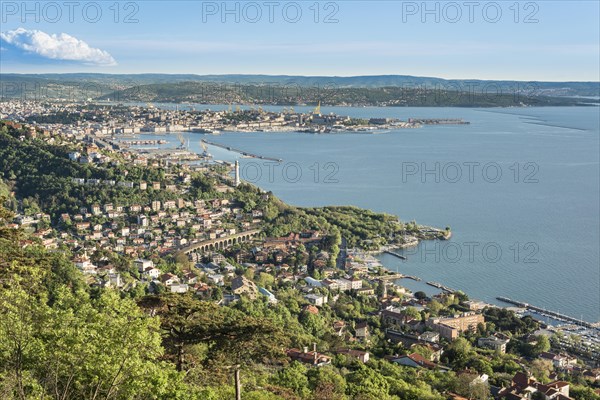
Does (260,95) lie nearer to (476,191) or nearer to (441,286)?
(476,191)

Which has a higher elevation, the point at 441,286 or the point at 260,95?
the point at 260,95

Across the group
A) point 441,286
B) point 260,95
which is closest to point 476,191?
point 441,286

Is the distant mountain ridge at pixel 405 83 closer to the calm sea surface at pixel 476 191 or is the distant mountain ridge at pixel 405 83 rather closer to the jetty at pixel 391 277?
the calm sea surface at pixel 476 191

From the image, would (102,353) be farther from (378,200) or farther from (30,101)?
(30,101)

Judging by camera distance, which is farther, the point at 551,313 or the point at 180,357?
the point at 551,313

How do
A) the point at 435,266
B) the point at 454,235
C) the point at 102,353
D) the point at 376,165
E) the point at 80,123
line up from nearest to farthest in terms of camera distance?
the point at 102,353
the point at 435,266
the point at 454,235
the point at 376,165
the point at 80,123

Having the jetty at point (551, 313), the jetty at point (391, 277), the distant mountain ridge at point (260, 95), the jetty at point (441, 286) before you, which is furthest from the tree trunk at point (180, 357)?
the distant mountain ridge at point (260, 95)

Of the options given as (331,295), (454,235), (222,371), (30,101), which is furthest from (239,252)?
(30,101)

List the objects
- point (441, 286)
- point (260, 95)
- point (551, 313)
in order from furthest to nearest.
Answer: point (260, 95)
point (441, 286)
point (551, 313)
